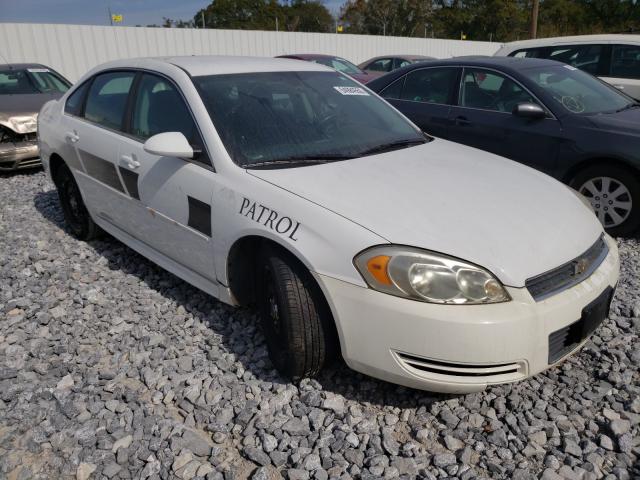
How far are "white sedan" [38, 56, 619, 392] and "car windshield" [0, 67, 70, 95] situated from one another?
5063mm

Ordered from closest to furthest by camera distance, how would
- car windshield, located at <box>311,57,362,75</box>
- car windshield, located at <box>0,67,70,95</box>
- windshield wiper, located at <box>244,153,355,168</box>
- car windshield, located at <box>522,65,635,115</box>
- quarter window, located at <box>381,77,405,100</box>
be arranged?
windshield wiper, located at <box>244,153,355,168</box> → car windshield, located at <box>522,65,635,115</box> → quarter window, located at <box>381,77,405,100</box> → car windshield, located at <box>0,67,70,95</box> → car windshield, located at <box>311,57,362,75</box>

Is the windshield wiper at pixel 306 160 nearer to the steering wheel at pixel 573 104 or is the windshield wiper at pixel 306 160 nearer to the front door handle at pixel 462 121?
the front door handle at pixel 462 121

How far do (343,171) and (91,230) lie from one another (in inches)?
101

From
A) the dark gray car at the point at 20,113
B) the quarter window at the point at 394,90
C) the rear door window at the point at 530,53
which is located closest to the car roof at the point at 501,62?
the quarter window at the point at 394,90

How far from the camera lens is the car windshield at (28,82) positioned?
765 centimetres

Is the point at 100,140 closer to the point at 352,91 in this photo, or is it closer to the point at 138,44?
the point at 352,91

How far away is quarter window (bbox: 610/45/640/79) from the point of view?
6531mm

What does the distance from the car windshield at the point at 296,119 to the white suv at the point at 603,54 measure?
178 inches

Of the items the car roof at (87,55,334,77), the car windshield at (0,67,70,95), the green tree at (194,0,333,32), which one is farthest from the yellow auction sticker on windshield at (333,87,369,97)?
the green tree at (194,0,333,32)

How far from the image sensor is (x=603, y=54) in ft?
22.0

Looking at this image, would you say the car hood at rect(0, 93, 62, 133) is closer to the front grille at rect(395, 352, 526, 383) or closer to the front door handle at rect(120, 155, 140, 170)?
the front door handle at rect(120, 155, 140, 170)

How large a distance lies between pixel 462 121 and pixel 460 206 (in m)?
2.97

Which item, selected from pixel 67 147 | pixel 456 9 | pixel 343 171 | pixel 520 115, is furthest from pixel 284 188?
pixel 456 9

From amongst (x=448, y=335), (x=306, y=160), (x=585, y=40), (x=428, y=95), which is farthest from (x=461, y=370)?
(x=585, y=40)
